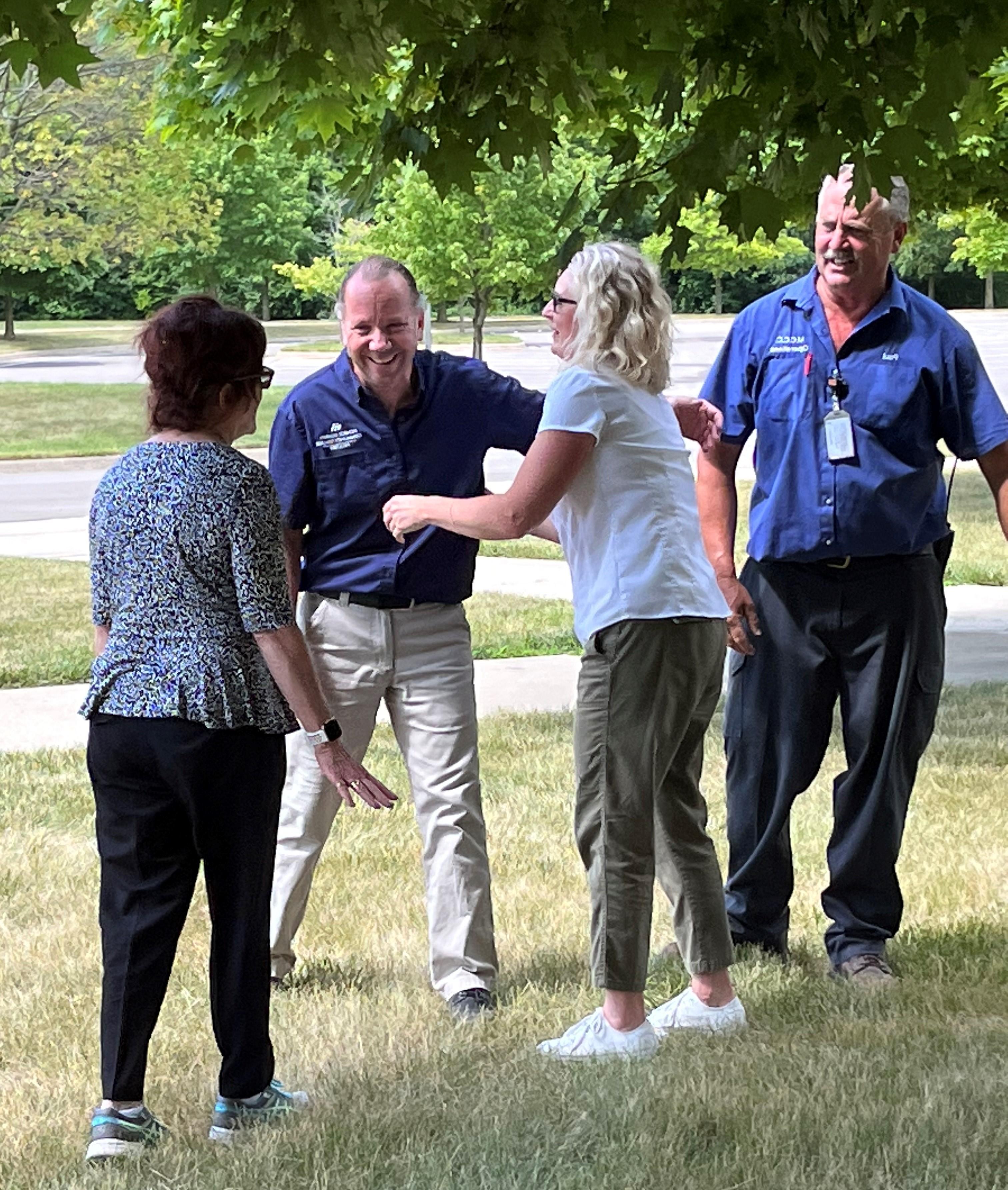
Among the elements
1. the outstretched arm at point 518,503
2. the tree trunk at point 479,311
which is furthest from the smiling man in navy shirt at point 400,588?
the tree trunk at point 479,311

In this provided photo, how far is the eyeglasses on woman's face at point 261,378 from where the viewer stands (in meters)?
3.57

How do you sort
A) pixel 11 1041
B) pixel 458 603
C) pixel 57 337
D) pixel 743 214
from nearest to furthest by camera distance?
pixel 743 214 → pixel 11 1041 → pixel 458 603 → pixel 57 337

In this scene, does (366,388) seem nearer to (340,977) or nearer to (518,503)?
(518,503)

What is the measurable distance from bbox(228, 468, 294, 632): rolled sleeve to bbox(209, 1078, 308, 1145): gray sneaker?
1.03 meters

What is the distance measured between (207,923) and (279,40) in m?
2.75

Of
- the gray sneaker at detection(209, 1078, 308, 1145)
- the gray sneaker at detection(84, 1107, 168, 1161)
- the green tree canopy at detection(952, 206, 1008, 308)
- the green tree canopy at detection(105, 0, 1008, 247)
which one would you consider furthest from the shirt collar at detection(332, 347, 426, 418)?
the green tree canopy at detection(952, 206, 1008, 308)

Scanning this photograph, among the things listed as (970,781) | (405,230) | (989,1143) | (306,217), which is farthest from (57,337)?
(989,1143)

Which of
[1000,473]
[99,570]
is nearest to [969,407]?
[1000,473]

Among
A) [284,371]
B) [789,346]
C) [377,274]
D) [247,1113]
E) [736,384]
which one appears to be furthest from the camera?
[284,371]

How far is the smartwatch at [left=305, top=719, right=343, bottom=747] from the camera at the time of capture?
11.9 feet

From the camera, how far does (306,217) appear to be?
175ft

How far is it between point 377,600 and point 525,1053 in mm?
1261

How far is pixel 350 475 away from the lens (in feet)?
15.2

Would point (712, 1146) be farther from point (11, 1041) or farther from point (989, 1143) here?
point (11, 1041)
